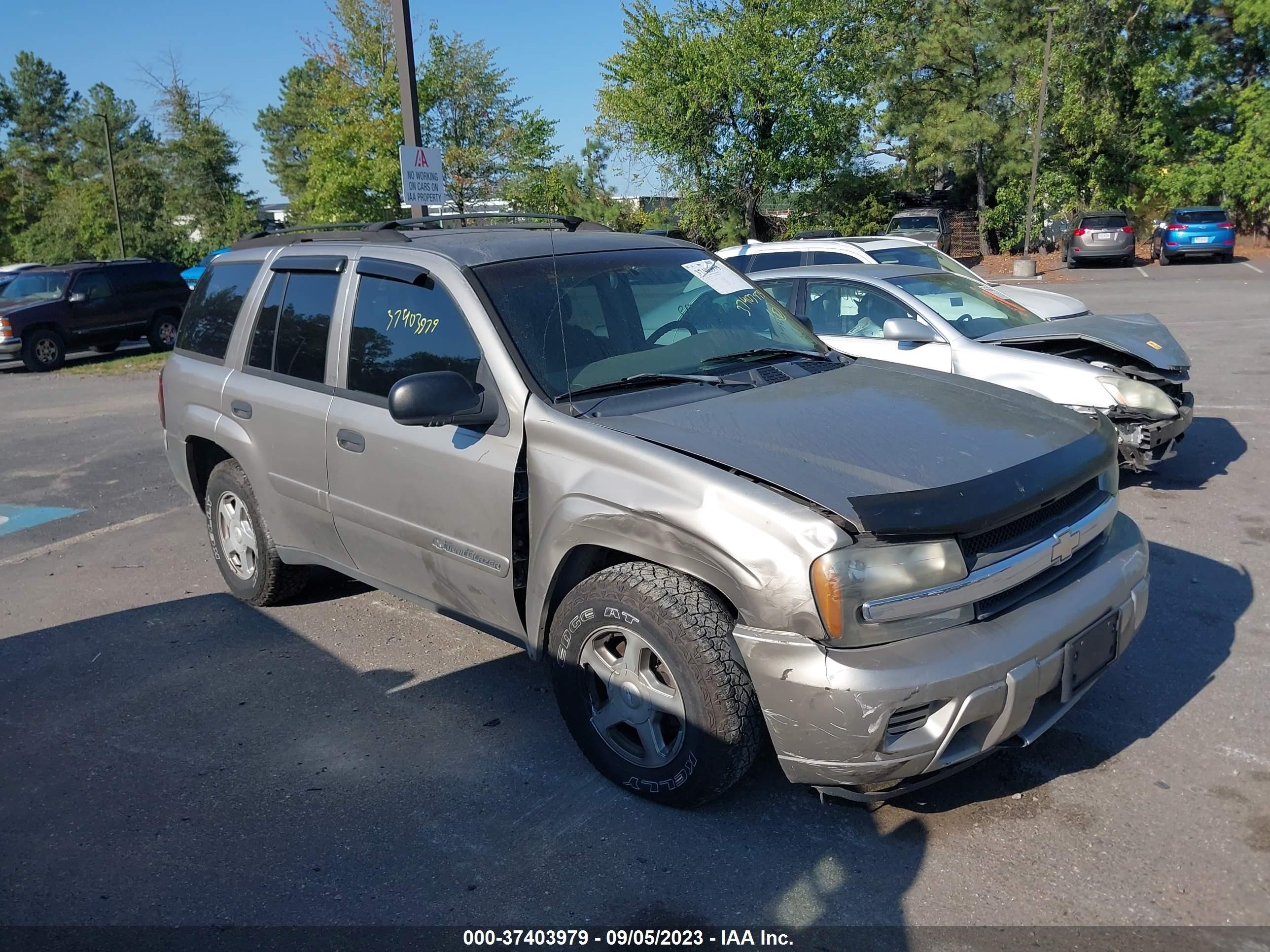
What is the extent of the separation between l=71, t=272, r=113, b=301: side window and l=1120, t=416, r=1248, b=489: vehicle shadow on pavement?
18.2m

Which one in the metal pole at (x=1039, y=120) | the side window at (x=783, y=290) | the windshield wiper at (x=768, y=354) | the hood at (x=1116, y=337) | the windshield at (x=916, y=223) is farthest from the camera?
the metal pole at (x=1039, y=120)

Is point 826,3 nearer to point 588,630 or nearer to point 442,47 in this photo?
point 442,47

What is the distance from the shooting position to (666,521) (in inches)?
123

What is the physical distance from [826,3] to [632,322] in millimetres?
29786

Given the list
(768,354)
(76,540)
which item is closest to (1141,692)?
(768,354)

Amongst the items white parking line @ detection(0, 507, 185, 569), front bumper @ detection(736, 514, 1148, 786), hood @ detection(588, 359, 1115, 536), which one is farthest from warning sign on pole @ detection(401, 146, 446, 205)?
front bumper @ detection(736, 514, 1148, 786)

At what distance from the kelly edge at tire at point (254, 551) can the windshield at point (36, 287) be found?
51.9ft

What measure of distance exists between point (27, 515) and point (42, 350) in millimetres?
12448

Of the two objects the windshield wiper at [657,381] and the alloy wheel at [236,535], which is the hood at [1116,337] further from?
the alloy wheel at [236,535]

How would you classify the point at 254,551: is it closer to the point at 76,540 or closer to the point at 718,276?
the point at 76,540

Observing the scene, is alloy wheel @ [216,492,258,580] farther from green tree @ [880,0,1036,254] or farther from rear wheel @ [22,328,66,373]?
green tree @ [880,0,1036,254]

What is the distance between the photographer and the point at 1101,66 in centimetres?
3531

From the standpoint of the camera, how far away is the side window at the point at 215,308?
5.26 meters

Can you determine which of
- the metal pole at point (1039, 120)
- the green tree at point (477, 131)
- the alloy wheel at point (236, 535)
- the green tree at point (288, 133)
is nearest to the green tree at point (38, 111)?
the green tree at point (288, 133)
